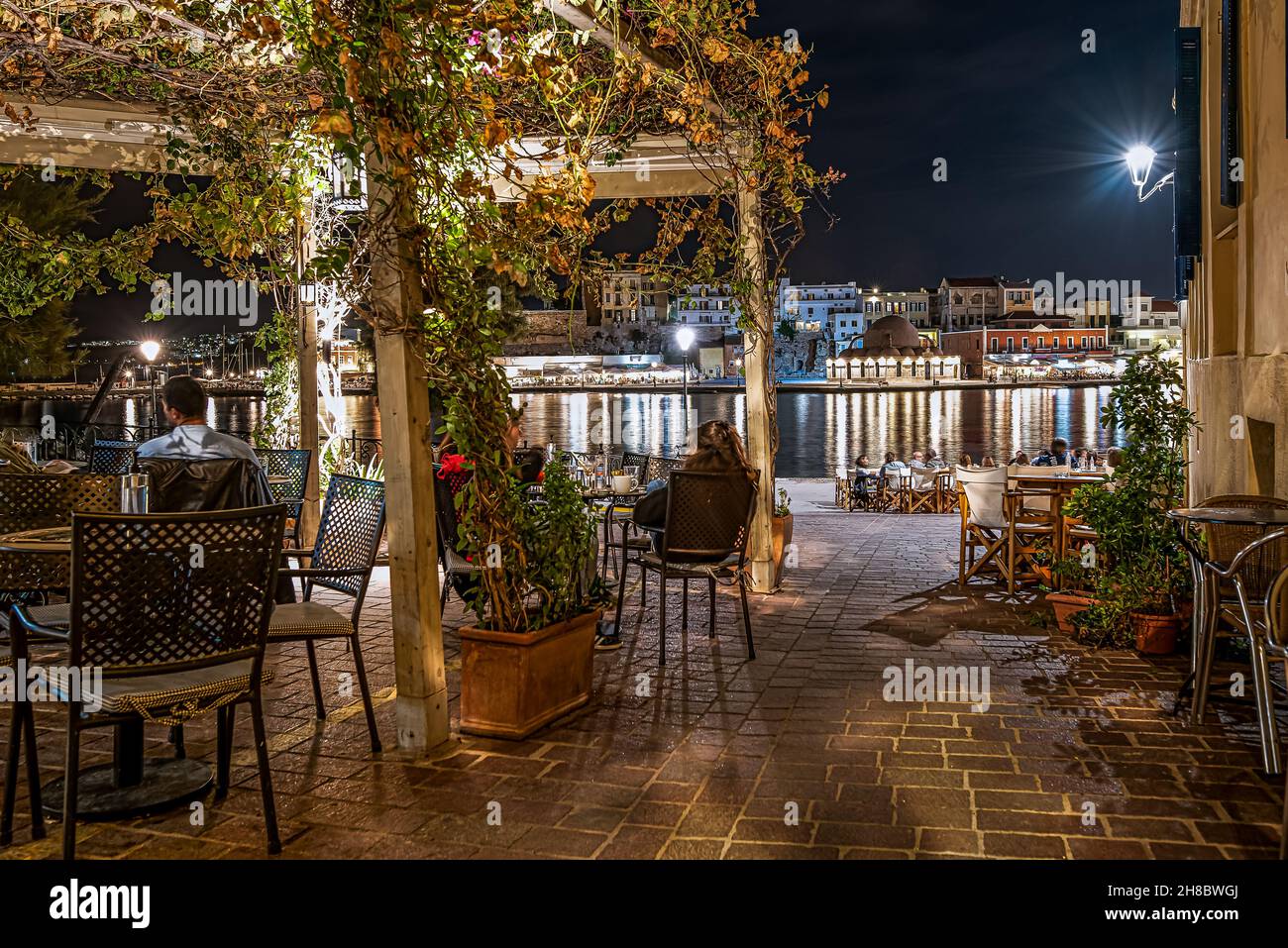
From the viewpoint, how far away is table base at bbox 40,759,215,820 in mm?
3146

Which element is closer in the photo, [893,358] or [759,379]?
[759,379]

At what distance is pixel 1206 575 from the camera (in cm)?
388

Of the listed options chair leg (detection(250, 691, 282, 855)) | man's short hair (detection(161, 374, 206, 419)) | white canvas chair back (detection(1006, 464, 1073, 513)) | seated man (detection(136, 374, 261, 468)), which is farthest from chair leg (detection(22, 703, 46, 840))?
white canvas chair back (detection(1006, 464, 1073, 513))

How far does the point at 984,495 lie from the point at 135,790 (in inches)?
222

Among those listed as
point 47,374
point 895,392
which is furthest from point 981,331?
point 47,374

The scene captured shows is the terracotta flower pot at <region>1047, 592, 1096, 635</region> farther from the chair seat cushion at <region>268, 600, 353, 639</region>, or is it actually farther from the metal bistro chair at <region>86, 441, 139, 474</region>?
the metal bistro chair at <region>86, 441, 139, 474</region>

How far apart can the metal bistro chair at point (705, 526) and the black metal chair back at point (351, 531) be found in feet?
5.55

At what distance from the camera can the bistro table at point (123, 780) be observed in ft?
10.4

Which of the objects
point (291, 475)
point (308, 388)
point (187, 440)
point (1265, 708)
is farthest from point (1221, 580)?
point (308, 388)

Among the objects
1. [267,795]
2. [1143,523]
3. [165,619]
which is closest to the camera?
[165,619]

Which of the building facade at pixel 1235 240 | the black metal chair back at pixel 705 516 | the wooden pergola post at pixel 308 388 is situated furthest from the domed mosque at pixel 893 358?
the black metal chair back at pixel 705 516

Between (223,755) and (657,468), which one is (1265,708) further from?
(657,468)
